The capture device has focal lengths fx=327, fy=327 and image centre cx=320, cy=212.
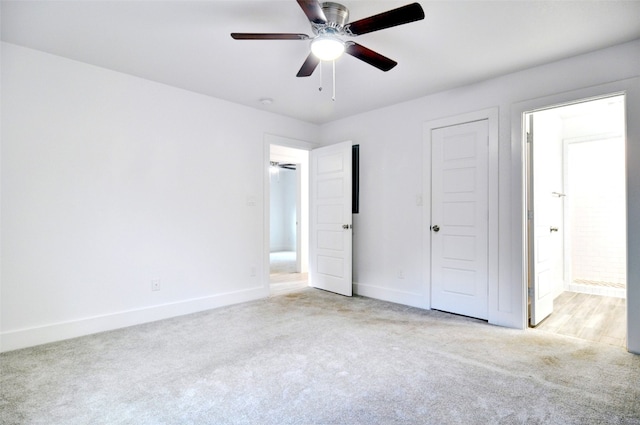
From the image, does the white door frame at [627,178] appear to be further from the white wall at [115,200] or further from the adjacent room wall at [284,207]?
the adjacent room wall at [284,207]

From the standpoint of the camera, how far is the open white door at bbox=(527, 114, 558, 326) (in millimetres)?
3209

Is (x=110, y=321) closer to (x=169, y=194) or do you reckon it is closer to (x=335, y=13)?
(x=169, y=194)

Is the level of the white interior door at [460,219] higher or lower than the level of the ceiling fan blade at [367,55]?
lower

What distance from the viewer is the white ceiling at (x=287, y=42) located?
7.20 ft

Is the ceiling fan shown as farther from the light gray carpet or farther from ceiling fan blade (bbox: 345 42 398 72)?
the light gray carpet

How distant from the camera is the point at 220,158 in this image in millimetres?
3971

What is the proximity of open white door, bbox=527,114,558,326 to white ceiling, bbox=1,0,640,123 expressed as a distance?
87 centimetres

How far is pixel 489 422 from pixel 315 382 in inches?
39.5

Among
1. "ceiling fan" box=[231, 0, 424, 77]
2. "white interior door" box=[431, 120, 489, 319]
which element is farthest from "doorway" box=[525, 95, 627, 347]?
"ceiling fan" box=[231, 0, 424, 77]

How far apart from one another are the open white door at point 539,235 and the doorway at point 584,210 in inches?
0.9

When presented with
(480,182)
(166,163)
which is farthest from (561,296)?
(166,163)

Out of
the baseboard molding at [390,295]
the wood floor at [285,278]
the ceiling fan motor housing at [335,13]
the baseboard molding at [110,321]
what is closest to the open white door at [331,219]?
the baseboard molding at [390,295]

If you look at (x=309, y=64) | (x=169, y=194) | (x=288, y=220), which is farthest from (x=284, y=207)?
(x=309, y=64)

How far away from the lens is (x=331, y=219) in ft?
15.4
